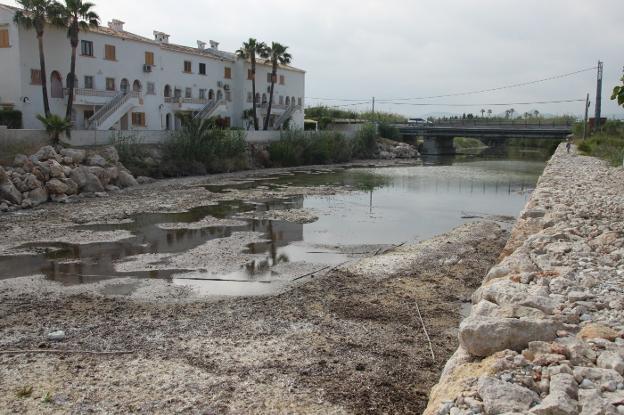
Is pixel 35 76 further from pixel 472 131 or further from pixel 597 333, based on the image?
pixel 472 131

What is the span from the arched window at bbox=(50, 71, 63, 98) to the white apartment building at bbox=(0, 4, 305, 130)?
0.02 meters

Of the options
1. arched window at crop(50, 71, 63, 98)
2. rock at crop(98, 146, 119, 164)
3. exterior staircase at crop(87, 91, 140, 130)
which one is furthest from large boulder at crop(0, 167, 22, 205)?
arched window at crop(50, 71, 63, 98)

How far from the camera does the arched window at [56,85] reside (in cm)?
3833

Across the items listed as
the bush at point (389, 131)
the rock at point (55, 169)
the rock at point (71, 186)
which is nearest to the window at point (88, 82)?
the rock at point (55, 169)

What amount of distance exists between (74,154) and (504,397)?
1160 inches

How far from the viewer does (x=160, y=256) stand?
1611 cm

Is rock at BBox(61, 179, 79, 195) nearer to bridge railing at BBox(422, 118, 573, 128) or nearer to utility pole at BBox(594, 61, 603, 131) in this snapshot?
utility pole at BBox(594, 61, 603, 131)

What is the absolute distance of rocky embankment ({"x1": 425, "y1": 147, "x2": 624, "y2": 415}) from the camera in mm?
4609

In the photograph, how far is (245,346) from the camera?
29.3 feet

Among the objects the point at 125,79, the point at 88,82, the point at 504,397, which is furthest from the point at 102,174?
the point at 504,397

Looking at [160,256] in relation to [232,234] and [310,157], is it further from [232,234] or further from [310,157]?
[310,157]

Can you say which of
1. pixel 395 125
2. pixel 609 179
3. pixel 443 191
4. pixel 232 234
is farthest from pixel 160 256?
pixel 395 125

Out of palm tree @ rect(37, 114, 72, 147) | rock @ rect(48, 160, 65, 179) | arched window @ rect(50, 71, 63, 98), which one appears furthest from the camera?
arched window @ rect(50, 71, 63, 98)

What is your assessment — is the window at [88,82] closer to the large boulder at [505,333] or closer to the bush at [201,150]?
the bush at [201,150]
